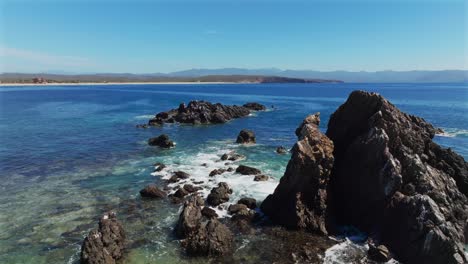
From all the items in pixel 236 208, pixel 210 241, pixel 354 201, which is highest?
pixel 354 201

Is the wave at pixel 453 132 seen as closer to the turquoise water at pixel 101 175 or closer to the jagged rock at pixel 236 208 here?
the turquoise water at pixel 101 175

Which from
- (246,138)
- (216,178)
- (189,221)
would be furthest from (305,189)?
(246,138)

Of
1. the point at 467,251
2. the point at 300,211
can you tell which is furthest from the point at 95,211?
the point at 467,251

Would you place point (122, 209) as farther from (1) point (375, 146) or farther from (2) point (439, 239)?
(2) point (439, 239)

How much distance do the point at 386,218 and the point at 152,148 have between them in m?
39.7

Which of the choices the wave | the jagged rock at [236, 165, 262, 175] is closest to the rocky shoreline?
the jagged rock at [236, 165, 262, 175]

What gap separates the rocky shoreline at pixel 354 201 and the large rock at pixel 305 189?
8 centimetres

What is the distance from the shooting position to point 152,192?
3625 centimetres

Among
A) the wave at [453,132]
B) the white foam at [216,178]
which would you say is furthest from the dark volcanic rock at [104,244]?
the wave at [453,132]

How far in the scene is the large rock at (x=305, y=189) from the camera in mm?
29406

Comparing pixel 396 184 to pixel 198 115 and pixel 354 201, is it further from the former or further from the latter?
pixel 198 115

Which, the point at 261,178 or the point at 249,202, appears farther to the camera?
the point at 261,178

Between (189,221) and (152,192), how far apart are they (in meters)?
9.12

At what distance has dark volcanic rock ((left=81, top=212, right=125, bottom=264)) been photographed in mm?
23734
